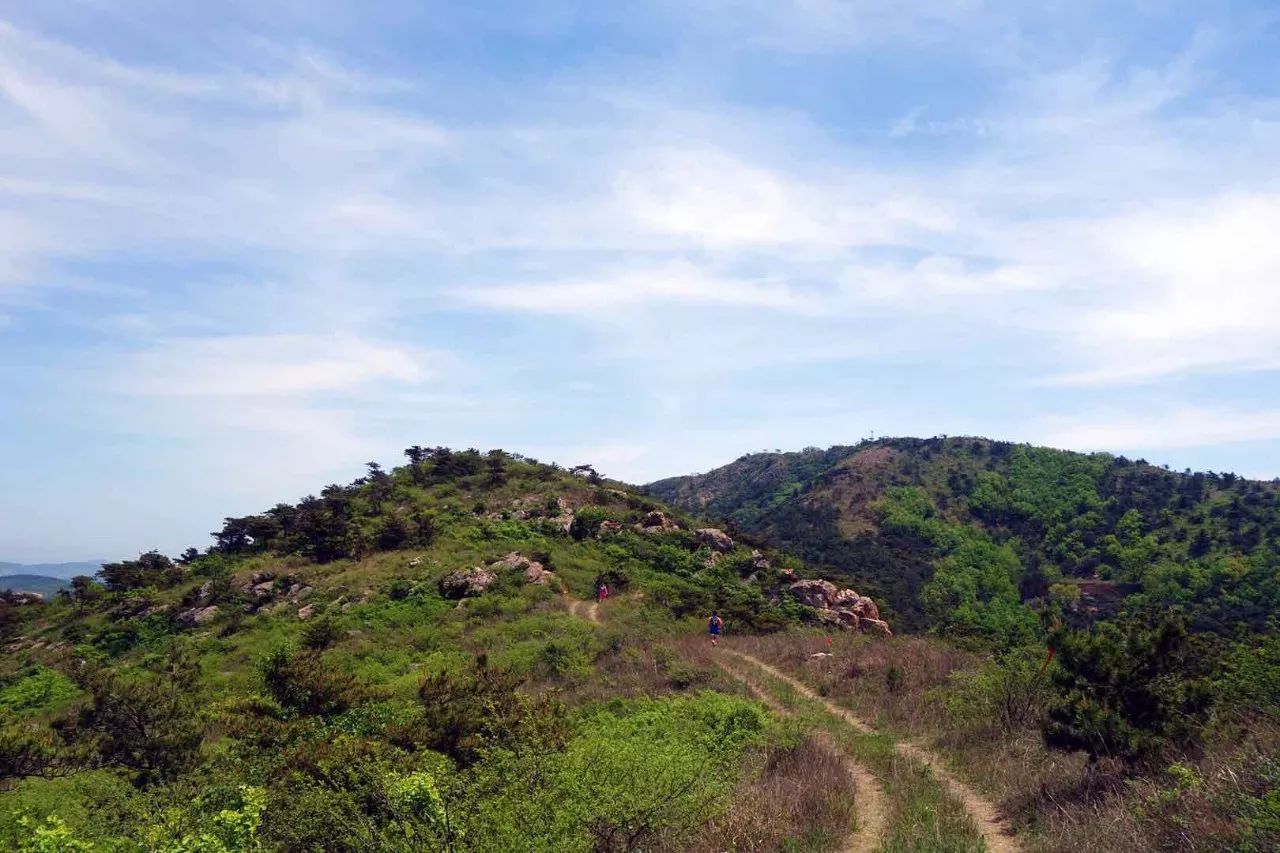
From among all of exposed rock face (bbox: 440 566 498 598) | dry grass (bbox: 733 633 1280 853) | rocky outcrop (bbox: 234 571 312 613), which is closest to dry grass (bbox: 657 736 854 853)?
dry grass (bbox: 733 633 1280 853)

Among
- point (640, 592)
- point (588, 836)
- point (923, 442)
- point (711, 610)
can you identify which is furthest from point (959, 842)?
point (923, 442)

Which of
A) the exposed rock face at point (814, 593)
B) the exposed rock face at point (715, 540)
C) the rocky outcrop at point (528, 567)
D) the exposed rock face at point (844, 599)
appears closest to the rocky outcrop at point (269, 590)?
the rocky outcrop at point (528, 567)

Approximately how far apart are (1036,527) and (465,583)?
80589mm

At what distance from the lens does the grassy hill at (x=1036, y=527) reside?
62.7m

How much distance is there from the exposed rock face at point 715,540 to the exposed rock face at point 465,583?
17.0 meters

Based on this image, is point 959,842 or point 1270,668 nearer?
point 959,842

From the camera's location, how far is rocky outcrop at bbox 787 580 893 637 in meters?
37.2

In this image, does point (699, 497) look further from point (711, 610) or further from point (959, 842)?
point (959, 842)

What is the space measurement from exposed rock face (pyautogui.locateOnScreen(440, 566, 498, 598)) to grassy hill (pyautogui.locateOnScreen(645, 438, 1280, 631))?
27.7 metres

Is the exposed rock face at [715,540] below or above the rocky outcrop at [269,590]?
above

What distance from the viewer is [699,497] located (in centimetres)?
15100

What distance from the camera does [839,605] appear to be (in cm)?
3934

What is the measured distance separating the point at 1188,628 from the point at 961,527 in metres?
85.0

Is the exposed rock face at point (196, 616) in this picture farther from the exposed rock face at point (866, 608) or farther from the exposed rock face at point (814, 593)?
the exposed rock face at point (866, 608)
